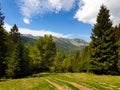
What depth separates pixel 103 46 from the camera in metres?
46.6

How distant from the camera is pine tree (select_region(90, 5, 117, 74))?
46594 millimetres

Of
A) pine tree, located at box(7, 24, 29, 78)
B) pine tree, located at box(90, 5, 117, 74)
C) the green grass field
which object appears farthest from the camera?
pine tree, located at box(7, 24, 29, 78)

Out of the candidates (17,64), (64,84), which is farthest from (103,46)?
(17,64)

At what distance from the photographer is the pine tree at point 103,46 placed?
4659 cm

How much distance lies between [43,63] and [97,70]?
40157 millimetres

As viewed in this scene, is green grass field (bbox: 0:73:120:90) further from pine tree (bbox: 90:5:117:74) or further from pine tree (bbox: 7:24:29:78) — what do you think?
pine tree (bbox: 7:24:29:78)

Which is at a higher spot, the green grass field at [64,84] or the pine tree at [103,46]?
the pine tree at [103,46]

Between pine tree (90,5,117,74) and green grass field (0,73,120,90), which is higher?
pine tree (90,5,117,74)

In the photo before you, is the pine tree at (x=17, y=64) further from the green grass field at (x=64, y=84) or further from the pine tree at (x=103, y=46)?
the green grass field at (x=64, y=84)

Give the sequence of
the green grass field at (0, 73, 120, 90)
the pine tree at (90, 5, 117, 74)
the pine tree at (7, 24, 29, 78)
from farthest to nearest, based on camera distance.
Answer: the pine tree at (7, 24, 29, 78) < the pine tree at (90, 5, 117, 74) < the green grass field at (0, 73, 120, 90)

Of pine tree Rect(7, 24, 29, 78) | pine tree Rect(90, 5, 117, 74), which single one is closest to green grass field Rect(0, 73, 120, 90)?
pine tree Rect(90, 5, 117, 74)

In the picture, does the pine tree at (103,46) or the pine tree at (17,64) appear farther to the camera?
the pine tree at (17,64)

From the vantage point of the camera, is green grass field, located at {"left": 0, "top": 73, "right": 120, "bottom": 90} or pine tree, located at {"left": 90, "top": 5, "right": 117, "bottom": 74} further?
pine tree, located at {"left": 90, "top": 5, "right": 117, "bottom": 74}

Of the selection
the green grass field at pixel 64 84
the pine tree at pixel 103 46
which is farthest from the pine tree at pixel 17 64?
the green grass field at pixel 64 84
